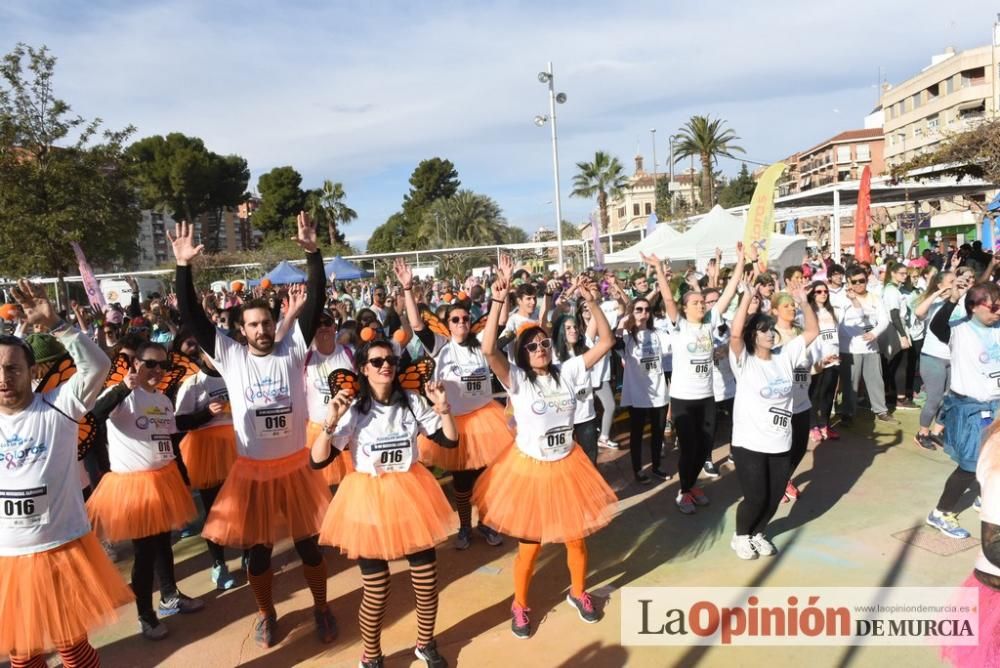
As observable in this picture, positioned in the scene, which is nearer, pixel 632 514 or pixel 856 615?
pixel 856 615

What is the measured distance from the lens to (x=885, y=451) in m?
7.03

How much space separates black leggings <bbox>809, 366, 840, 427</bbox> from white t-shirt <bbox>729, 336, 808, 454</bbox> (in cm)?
300

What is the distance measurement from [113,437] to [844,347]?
769 centimetres

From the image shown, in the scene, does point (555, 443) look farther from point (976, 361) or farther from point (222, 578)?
point (976, 361)

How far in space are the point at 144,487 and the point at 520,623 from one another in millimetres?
2507

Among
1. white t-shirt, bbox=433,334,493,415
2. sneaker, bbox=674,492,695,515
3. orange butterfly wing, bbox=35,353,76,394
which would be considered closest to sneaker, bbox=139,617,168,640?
orange butterfly wing, bbox=35,353,76,394

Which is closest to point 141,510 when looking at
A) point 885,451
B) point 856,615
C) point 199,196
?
point 856,615

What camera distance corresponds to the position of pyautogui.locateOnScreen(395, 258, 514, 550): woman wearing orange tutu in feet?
16.4

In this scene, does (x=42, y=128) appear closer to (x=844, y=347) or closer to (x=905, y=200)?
(x=844, y=347)

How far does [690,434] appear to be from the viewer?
5.68 metres

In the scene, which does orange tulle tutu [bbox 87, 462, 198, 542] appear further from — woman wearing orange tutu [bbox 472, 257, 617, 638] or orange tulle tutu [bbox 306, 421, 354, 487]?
woman wearing orange tutu [bbox 472, 257, 617, 638]

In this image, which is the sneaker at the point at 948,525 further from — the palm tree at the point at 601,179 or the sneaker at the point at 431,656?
the palm tree at the point at 601,179

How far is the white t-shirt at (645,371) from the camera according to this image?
20.7ft

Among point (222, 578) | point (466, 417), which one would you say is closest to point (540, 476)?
point (466, 417)
